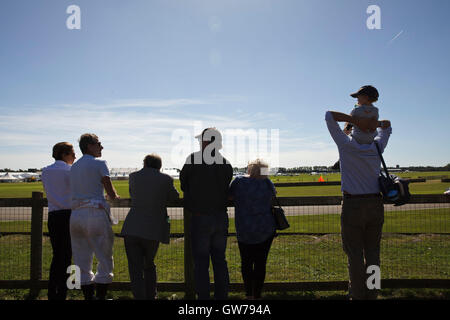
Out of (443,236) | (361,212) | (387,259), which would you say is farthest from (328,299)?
(443,236)

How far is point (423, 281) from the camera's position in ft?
16.3

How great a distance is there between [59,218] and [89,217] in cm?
59

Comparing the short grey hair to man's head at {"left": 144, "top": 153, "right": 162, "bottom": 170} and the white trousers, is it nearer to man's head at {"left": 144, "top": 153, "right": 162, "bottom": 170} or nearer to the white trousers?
man's head at {"left": 144, "top": 153, "right": 162, "bottom": 170}

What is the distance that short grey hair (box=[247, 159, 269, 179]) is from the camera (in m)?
4.32

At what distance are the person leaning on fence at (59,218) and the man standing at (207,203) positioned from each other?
1561 millimetres

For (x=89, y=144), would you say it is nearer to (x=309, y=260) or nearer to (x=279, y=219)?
(x=279, y=219)

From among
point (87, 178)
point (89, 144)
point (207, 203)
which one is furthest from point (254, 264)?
point (89, 144)

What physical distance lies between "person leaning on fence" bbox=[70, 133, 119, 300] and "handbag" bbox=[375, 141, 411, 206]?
3131 mm

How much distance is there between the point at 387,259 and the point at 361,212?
429 centimetres

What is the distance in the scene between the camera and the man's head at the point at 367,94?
3793 mm

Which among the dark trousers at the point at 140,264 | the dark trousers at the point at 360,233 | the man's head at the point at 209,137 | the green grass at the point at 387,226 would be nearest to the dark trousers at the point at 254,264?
the dark trousers at the point at 360,233

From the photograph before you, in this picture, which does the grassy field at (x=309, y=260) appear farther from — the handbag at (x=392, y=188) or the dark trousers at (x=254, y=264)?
the handbag at (x=392, y=188)

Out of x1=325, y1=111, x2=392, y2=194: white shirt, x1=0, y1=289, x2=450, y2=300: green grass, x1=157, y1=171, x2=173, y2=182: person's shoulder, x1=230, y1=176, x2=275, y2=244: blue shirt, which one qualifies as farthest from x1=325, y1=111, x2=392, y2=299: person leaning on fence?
x1=157, y1=171, x2=173, y2=182: person's shoulder
